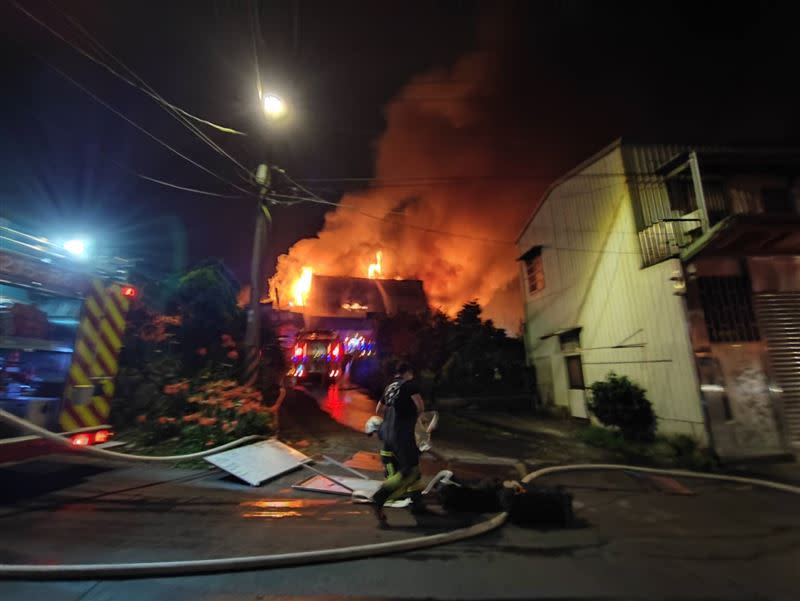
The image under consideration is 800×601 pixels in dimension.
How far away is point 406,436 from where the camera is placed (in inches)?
173

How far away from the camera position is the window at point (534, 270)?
1490cm

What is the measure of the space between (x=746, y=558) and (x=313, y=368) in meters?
19.7

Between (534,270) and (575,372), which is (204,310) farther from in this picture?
(534,270)

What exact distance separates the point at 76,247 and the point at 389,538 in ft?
17.9

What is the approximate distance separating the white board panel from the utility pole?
91.7 inches

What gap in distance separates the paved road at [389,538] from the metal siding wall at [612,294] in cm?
335

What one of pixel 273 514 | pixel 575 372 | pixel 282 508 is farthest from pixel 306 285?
pixel 273 514

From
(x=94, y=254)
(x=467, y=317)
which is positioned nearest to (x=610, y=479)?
(x=94, y=254)

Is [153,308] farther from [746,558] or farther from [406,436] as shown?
[746,558]

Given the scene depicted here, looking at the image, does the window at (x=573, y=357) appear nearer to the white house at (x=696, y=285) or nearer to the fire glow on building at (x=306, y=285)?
the white house at (x=696, y=285)

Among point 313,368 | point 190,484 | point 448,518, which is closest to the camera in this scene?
point 448,518

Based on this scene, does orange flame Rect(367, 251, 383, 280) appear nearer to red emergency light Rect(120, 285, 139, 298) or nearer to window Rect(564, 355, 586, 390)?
window Rect(564, 355, 586, 390)

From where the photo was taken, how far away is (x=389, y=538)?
3.73m

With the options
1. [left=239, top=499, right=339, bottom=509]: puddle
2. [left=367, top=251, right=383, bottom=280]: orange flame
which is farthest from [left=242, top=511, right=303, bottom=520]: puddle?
[left=367, top=251, right=383, bottom=280]: orange flame
